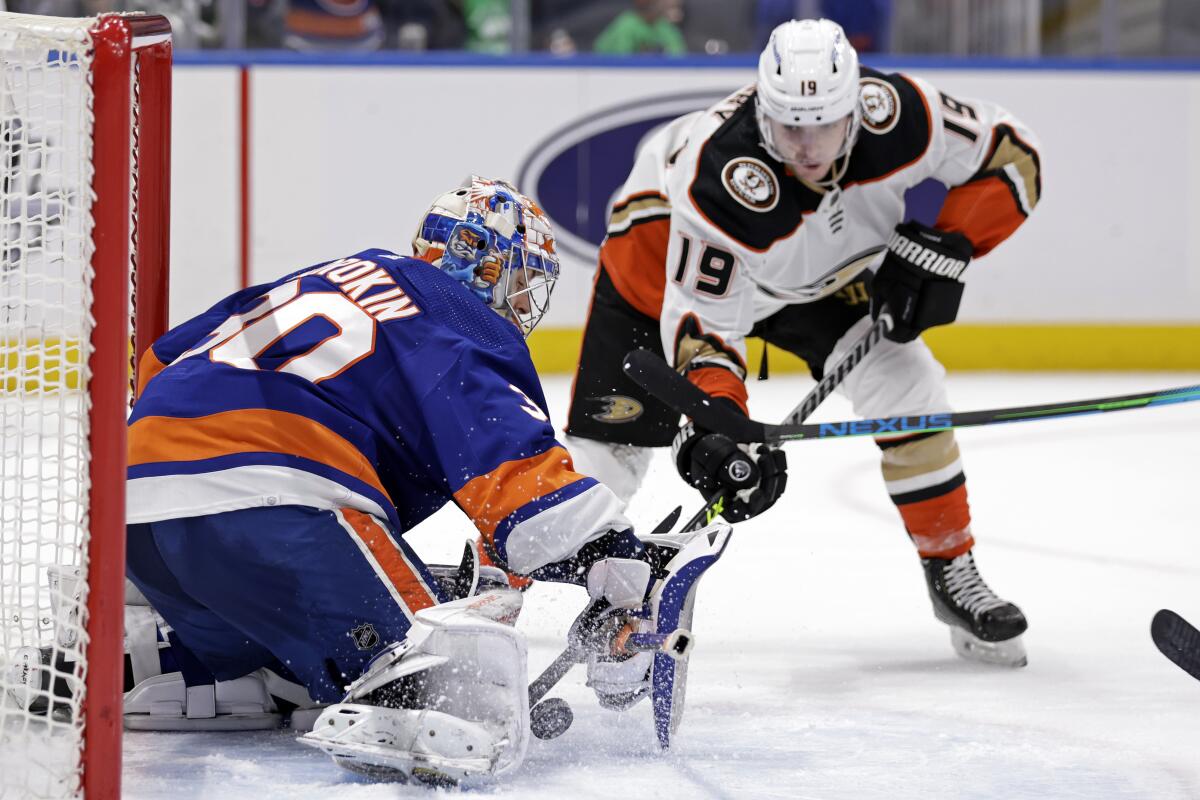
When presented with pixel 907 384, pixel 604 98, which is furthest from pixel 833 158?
pixel 604 98

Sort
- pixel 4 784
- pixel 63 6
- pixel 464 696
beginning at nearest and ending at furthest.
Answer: pixel 4 784 < pixel 464 696 < pixel 63 6

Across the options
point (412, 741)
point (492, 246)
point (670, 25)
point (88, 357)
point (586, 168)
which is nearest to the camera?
point (88, 357)

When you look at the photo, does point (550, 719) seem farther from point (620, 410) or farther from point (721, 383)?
point (620, 410)

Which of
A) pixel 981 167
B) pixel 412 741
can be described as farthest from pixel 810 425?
pixel 412 741

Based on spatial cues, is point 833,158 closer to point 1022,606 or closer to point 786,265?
point 786,265

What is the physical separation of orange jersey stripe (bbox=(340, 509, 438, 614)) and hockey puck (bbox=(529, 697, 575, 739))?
0.18 metres

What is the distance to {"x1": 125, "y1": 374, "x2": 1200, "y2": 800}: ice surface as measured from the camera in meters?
1.78

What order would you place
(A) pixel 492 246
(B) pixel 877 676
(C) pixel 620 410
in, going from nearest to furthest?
(A) pixel 492 246, (B) pixel 877 676, (C) pixel 620 410

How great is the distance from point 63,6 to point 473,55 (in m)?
1.41

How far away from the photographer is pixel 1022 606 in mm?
2809

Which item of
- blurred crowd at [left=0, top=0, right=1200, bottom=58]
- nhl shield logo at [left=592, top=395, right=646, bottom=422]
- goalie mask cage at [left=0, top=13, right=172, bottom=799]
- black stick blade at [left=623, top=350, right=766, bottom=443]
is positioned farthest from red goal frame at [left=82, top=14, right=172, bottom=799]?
blurred crowd at [left=0, top=0, right=1200, bottom=58]

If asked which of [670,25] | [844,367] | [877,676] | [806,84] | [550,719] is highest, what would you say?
[670,25]

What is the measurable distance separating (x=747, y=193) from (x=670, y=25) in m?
3.40

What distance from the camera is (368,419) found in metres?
1.80
